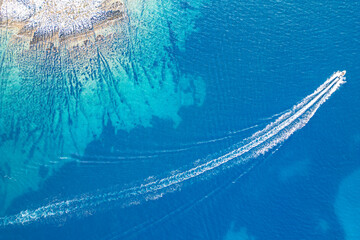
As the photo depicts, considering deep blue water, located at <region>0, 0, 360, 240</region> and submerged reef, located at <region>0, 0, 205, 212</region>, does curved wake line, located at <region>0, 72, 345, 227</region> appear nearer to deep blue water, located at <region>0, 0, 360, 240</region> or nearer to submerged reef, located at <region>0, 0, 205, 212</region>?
deep blue water, located at <region>0, 0, 360, 240</region>

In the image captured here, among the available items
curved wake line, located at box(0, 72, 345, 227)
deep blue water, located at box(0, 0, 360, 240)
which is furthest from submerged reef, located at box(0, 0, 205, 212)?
curved wake line, located at box(0, 72, 345, 227)

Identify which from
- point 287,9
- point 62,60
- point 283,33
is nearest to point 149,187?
point 62,60

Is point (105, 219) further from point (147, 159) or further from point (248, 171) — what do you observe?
point (248, 171)

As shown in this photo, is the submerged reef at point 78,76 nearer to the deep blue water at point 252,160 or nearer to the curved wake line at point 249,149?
the deep blue water at point 252,160

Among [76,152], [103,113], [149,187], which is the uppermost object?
[103,113]

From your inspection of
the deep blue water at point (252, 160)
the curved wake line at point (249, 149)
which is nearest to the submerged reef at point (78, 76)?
the deep blue water at point (252, 160)

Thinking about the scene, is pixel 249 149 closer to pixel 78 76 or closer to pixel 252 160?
pixel 252 160
